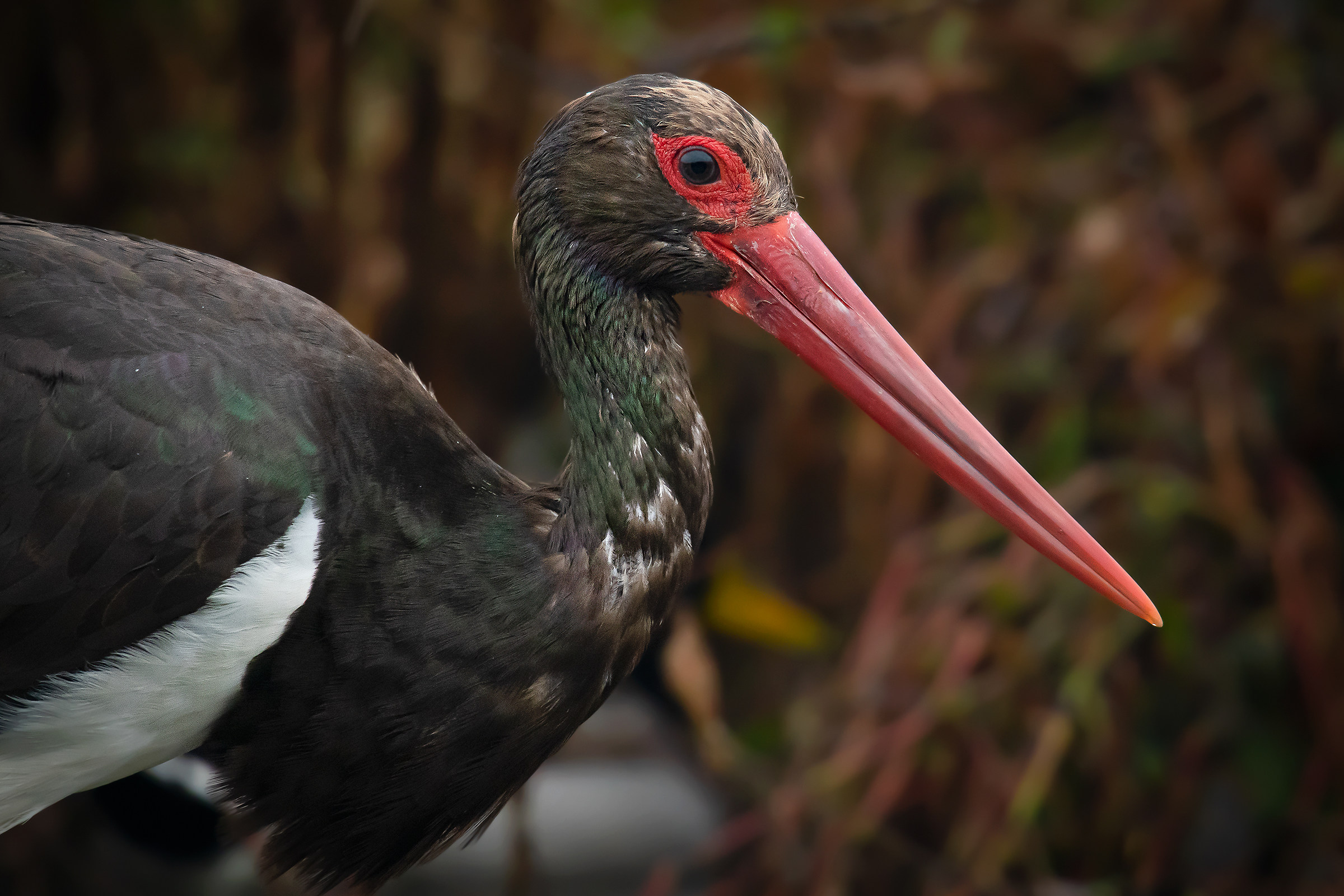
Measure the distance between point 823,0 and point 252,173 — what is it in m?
1.47

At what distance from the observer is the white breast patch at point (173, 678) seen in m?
1.42

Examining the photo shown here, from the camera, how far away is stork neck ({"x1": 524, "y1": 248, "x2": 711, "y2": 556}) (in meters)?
1.50

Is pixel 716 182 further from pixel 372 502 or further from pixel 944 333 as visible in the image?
pixel 944 333

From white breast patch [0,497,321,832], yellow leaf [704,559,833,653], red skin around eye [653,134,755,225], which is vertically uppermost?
red skin around eye [653,134,755,225]

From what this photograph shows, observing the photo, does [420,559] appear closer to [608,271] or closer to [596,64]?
[608,271]

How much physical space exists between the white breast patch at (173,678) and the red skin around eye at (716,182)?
560 millimetres

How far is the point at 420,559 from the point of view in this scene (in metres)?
1.46

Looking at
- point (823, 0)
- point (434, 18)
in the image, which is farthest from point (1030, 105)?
point (434, 18)

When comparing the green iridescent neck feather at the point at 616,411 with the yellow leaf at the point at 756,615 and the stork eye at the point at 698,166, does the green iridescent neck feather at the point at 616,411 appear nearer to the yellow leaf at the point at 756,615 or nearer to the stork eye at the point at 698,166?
the stork eye at the point at 698,166

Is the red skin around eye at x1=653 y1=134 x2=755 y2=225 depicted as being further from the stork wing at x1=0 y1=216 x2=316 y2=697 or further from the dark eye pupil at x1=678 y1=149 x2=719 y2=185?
the stork wing at x1=0 y1=216 x2=316 y2=697

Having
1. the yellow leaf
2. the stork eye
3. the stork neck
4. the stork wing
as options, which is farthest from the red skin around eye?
the yellow leaf

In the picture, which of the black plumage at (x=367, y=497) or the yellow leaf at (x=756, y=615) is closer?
the black plumage at (x=367, y=497)

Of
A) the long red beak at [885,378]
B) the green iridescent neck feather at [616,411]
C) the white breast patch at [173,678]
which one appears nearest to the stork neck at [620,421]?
the green iridescent neck feather at [616,411]

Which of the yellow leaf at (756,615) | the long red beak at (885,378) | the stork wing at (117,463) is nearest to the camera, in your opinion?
the stork wing at (117,463)
